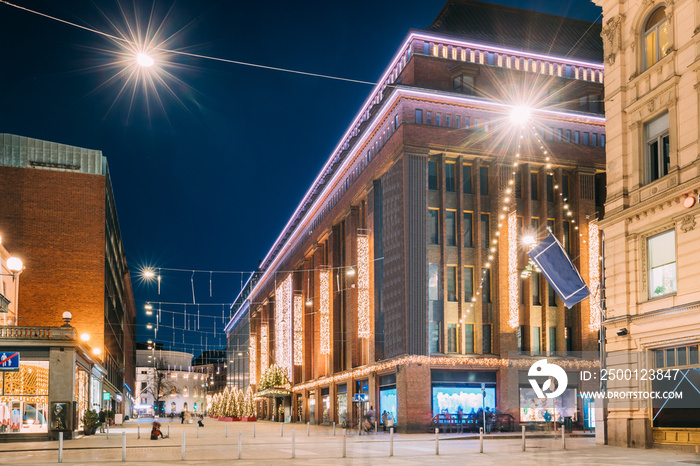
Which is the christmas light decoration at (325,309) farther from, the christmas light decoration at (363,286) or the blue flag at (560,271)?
the blue flag at (560,271)

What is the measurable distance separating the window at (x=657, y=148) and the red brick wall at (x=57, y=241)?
4079 cm

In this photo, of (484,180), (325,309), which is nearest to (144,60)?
(484,180)

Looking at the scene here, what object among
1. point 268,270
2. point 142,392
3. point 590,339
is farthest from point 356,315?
point 142,392

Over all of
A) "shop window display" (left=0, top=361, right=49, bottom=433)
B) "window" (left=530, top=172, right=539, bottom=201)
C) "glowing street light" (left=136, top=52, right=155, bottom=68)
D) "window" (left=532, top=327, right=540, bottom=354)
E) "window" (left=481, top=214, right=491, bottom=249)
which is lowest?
"shop window display" (left=0, top=361, right=49, bottom=433)

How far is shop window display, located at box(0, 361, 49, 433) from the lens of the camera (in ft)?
124

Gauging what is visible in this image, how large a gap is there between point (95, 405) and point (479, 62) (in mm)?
37461

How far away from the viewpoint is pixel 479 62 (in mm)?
49625

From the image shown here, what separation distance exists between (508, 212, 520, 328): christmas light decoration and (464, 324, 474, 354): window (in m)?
2.47

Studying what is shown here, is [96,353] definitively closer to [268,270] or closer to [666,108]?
[666,108]

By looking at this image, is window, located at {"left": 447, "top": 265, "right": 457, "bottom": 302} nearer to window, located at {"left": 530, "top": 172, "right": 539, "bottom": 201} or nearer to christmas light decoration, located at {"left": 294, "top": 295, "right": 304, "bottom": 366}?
window, located at {"left": 530, "top": 172, "right": 539, "bottom": 201}

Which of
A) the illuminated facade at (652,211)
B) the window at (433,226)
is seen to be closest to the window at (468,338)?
the window at (433,226)

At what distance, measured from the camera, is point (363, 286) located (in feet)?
173

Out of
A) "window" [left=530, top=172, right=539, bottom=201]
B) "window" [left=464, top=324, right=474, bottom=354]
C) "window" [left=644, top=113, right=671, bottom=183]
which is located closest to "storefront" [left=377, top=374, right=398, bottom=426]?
"window" [left=464, top=324, right=474, bottom=354]

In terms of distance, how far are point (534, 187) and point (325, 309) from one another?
23.2 meters
